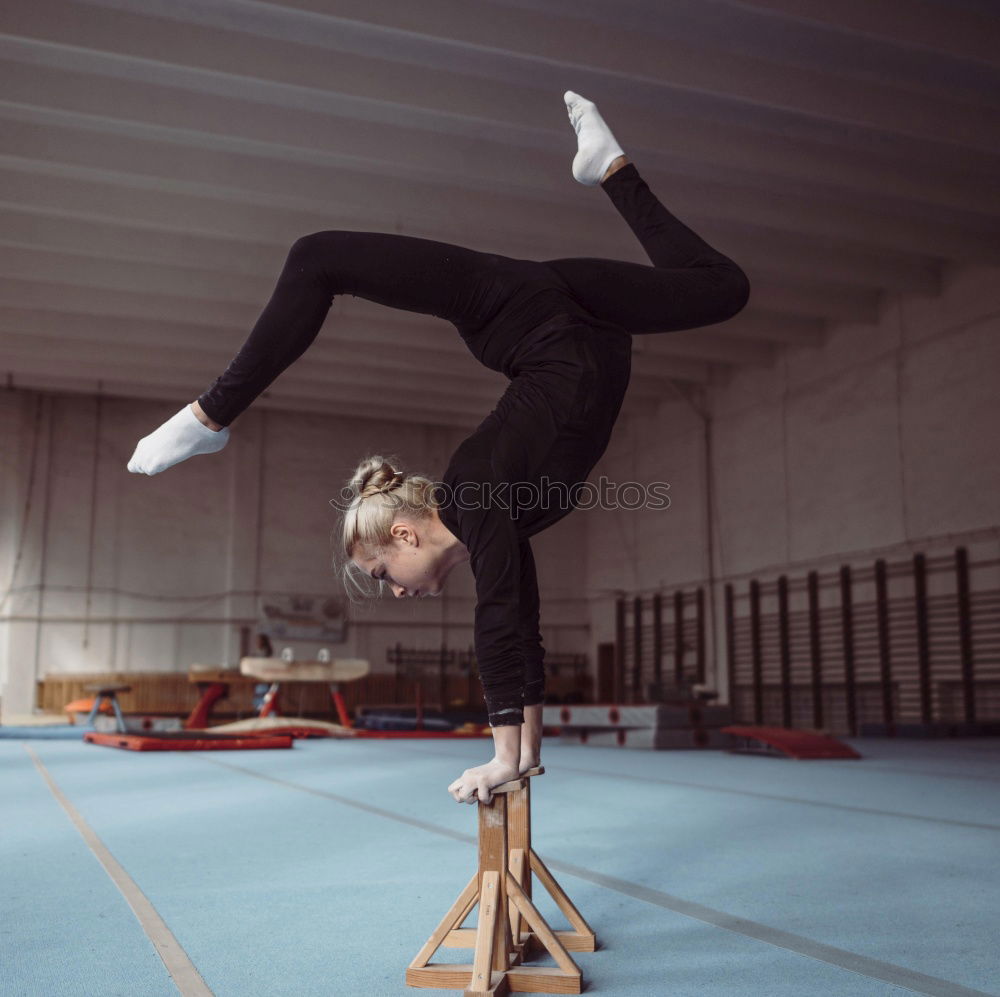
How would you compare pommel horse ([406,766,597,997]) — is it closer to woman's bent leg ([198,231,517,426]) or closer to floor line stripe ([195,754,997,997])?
floor line stripe ([195,754,997,997])

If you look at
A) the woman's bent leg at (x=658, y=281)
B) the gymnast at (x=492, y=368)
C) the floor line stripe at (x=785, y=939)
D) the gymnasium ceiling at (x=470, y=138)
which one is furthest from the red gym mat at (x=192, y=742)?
the woman's bent leg at (x=658, y=281)

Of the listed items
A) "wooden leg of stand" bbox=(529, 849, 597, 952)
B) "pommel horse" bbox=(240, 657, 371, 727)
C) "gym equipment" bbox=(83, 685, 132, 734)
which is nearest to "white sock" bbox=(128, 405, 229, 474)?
"wooden leg of stand" bbox=(529, 849, 597, 952)

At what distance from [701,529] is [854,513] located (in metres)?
3.21

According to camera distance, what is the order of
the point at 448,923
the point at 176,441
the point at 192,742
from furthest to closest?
1. the point at 192,742
2. the point at 176,441
3. the point at 448,923

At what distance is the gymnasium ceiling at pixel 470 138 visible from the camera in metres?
6.90

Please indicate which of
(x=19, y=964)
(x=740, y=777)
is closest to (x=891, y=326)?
(x=740, y=777)

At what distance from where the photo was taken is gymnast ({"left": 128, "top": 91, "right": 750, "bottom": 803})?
190 cm

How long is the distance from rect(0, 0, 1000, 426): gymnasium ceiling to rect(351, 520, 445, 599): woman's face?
18.8 ft

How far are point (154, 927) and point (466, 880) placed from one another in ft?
2.74

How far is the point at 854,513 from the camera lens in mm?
12250

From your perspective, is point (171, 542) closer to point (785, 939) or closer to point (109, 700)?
point (109, 700)

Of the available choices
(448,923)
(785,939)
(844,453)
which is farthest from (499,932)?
(844,453)

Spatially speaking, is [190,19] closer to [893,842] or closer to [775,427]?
[893,842]

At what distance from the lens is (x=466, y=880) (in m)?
2.65
